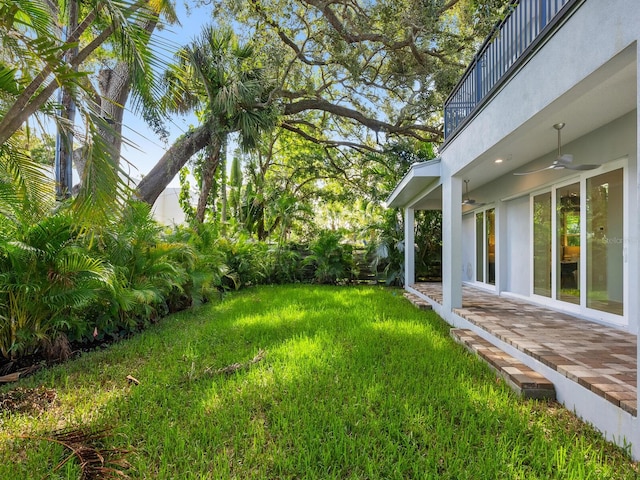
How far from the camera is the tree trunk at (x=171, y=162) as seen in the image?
1002cm

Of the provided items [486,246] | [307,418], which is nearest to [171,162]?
[486,246]

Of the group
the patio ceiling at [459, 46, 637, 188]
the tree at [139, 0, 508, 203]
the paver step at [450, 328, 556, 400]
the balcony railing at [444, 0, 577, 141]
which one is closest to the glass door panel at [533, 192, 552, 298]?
the patio ceiling at [459, 46, 637, 188]

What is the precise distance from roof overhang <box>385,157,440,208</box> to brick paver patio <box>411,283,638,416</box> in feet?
8.56

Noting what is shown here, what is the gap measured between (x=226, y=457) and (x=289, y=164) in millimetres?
15213

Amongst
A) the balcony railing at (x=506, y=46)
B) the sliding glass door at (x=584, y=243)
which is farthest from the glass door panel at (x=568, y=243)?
the balcony railing at (x=506, y=46)

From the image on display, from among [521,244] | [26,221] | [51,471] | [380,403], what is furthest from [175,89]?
[521,244]

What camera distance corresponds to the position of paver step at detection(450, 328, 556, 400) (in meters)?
3.13

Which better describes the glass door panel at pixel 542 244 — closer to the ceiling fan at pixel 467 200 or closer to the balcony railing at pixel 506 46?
the ceiling fan at pixel 467 200

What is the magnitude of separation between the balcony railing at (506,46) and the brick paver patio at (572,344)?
2.96 meters

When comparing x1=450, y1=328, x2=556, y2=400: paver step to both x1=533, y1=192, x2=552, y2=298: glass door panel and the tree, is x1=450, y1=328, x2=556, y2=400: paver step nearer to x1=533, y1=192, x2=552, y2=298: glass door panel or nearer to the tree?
x1=533, y1=192, x2=552, y2=298: glass door panel

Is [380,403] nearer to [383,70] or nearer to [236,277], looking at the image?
[236,277]

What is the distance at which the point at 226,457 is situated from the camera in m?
2.25

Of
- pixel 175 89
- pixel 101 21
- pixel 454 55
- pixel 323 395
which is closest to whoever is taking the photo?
pixel 101 21

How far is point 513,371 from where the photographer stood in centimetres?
345
